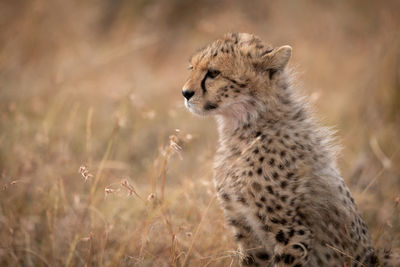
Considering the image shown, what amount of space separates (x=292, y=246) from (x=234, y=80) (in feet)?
2.89

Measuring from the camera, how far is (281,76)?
2.16 meters

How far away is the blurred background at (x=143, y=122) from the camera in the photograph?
223cm

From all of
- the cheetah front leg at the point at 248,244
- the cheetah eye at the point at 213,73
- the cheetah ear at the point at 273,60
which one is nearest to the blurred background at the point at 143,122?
the cheetah front leg at the point at 248,244

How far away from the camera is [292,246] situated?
177 centimetres

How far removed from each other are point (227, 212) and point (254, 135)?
0.44m

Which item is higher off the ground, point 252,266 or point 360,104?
point 360,104

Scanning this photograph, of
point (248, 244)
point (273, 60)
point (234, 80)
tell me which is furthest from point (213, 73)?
point (248, 244)

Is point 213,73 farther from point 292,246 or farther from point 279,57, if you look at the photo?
point 292,246

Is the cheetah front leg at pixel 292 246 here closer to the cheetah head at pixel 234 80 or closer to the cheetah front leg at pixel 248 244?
the cheetah front leg at pixel 248 244

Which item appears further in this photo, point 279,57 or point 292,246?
point 279,57

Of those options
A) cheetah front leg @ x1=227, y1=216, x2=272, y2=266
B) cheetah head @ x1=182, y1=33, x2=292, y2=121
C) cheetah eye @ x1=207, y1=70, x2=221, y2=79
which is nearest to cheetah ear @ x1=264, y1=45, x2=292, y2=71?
cheetah head @ x1=182, y1=33, x2=292, y2=121

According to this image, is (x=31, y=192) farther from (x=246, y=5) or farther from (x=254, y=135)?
(x=246, y=5)

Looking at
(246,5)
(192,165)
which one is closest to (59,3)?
(246,5)

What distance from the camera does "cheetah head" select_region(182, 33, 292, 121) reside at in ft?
6.76
